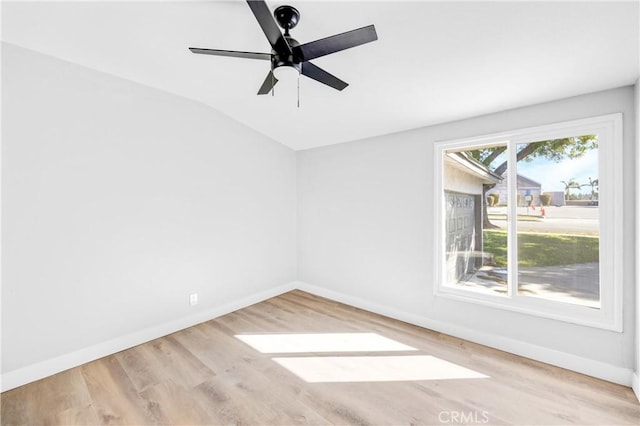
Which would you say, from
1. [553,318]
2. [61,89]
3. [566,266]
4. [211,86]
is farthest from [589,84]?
[61,89]

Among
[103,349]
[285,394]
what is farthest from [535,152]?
[103,349]

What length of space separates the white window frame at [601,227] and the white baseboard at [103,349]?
9.81 feet

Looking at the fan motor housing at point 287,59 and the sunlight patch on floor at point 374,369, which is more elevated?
the fan motor housing at point 287,59

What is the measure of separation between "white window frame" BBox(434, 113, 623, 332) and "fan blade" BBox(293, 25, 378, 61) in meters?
1.85

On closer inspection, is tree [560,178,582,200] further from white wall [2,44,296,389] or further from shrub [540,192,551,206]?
white wall [2,44,296,389]

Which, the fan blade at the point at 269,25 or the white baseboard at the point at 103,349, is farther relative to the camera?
the white baseboard at the point at 103,349

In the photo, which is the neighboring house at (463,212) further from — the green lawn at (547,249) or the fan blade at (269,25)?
the fan blade at (269,25)

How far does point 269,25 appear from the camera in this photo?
141 centimetres

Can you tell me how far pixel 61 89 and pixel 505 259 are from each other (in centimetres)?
432

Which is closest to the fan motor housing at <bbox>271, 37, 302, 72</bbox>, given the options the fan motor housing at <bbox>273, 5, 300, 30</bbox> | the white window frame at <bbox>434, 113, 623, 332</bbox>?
the fan motor housing at <bbox>273, 5, 300, 30</bbox>

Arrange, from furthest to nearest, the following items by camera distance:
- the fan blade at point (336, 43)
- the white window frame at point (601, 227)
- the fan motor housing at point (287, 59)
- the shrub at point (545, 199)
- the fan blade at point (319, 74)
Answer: the shrub at point (545, 199) < the white window frame at point (601, 227) < the fan blade at point (319, 74) < the fan motor housing at point (287, 59) < the fan blade at point (336, 43)

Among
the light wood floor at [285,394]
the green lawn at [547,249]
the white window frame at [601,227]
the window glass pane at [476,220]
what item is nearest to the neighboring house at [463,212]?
the window glass pane at [476,220]

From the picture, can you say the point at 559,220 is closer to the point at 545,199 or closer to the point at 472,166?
the point at 545,199

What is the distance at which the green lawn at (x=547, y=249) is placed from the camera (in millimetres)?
2260
